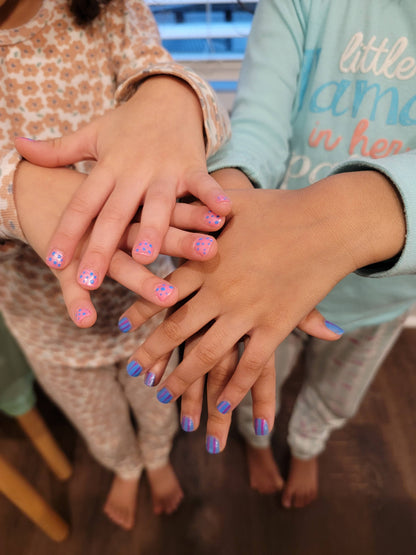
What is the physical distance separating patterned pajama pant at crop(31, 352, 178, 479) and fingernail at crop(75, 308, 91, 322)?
11.7 inches

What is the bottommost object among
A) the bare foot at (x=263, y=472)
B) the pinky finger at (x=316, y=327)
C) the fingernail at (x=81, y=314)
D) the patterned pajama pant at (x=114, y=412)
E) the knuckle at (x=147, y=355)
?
the bare foot at (x=263, y=472)

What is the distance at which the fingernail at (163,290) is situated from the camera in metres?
0.40

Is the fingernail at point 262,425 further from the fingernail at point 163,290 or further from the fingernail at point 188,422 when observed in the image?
the fingernail at point 163,290

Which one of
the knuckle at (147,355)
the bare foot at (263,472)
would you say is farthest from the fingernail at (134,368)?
the bare foot at (263,472)

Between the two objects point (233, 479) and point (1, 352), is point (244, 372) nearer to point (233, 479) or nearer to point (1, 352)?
point (1, 352)

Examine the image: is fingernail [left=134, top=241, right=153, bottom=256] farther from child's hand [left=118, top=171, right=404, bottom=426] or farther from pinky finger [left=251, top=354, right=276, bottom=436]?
pinky finger [left=251, top=354, right=276, bottom=436]

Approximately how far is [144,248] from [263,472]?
101cm

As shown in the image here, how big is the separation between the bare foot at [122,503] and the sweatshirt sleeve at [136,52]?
3.35ft

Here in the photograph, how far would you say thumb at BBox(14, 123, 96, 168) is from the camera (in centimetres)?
46

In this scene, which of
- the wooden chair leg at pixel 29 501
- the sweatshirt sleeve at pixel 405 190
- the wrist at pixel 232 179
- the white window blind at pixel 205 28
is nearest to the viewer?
the sweatshirt sleeve at pixel 405 190

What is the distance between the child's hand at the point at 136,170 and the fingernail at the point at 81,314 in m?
0.03

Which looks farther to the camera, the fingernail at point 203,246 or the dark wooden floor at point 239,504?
the dark wooden floor at point 239,504

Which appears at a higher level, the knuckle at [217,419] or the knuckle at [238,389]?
the knuckle at [238,389]

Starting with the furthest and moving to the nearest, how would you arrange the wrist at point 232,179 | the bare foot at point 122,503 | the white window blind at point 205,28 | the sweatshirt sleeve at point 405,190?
the bare foot at point 122,503 < the white window blind at point 205,28 < the wrist at point 232,179 < the sweatshirt sleeve at point 405,190
